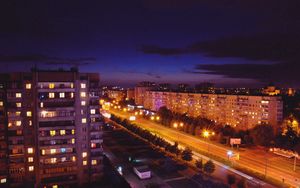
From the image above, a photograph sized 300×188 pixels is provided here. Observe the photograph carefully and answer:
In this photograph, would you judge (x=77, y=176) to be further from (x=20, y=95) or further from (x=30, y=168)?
(x=20, y=95)

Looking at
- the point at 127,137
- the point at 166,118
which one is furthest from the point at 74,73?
the point at 166,118

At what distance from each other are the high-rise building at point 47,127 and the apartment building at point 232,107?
5815cm

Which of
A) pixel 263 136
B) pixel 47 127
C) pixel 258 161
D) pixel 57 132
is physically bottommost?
pixel 258 161

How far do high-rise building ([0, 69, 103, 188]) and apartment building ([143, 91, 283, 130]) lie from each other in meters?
58.2

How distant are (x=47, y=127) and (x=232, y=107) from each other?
224 ft

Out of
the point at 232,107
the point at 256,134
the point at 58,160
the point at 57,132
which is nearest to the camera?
the point at 57,132

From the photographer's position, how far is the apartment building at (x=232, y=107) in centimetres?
7956

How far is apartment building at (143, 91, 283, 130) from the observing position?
261 feet

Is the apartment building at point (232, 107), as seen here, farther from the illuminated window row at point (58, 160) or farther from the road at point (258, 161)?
the illuminated window row at point (58, 160)

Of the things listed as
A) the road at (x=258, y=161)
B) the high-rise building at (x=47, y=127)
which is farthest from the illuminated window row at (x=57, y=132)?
the road at (x=258, y=161)

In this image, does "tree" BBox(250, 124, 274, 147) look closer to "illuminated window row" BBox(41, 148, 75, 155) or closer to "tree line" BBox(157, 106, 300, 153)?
"tree line" BBox(157, 106, 300, 153)

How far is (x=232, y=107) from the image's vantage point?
92000 mm

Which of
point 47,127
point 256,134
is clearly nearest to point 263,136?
point 256,134

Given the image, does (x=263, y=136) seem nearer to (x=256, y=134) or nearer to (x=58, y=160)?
(x=256, y=134)
